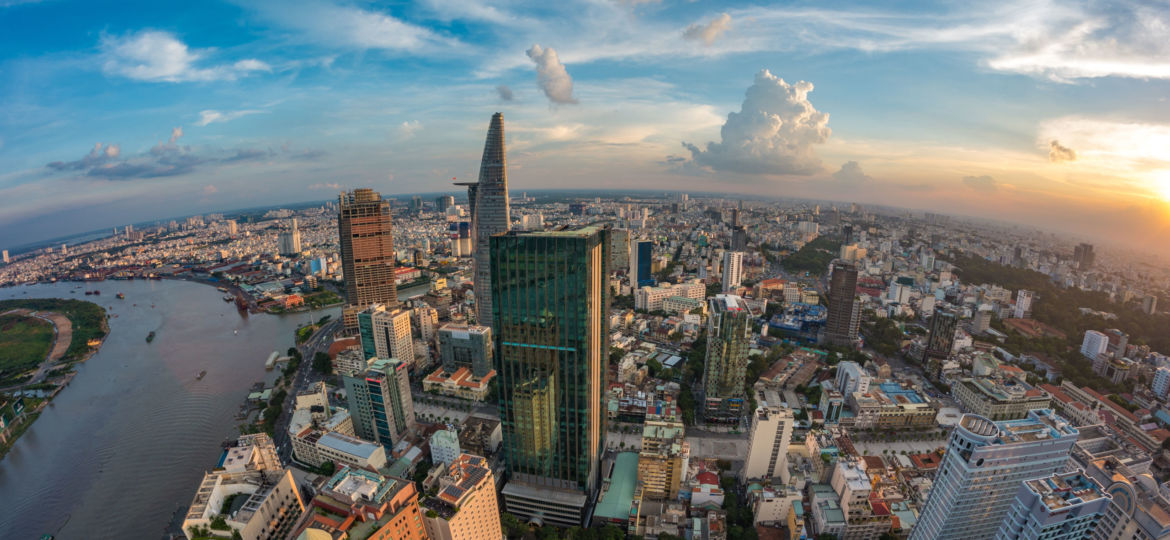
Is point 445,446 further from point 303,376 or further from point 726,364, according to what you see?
point 303,376

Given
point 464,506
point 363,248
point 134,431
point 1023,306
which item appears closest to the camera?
point 464,506

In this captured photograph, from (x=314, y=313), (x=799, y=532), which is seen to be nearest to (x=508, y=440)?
(x=799, y=532)

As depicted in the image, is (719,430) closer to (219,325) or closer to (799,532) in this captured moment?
(799,532)

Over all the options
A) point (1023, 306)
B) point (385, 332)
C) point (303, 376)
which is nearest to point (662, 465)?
point (385, 332)

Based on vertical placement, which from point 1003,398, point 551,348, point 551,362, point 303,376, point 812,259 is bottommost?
point 303,376

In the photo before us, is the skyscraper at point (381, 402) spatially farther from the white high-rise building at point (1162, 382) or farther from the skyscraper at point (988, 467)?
the white high-rise building at point (1162, 382)

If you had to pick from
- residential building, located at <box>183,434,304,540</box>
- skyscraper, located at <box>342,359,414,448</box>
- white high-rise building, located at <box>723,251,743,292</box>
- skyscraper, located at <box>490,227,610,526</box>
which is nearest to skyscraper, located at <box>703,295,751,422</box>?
skyscraper, located at <box>490,227,610,526</box>

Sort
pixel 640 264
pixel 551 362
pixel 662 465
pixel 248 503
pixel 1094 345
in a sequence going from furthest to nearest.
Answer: pixel 640 264 < pixel 1094 345 < pixel 662 465 < pixel 551 362 < pixel 248 503
